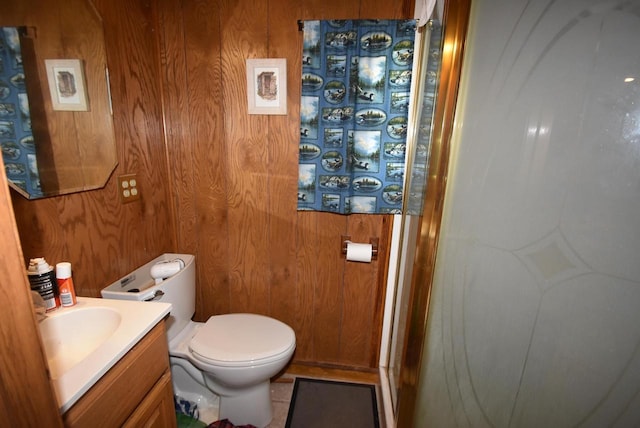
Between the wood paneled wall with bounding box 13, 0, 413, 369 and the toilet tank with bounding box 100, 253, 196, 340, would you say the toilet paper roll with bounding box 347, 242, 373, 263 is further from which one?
the toilet tank with bounding box 100, 253, 196, 340

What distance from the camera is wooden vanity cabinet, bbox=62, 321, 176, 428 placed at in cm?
64

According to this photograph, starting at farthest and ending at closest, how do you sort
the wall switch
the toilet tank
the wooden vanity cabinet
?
1. the wall switch
2. the toilet tank
3. the wooden vanity cabinet

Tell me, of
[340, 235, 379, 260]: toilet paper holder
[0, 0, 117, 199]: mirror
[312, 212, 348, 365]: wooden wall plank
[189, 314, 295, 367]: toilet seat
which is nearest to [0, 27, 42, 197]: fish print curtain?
[0, 0, 117, 199]: mirror

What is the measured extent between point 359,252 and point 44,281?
127 cm

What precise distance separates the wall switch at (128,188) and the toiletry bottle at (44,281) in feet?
1.58

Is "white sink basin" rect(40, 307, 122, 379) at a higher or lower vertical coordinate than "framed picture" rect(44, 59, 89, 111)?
lower

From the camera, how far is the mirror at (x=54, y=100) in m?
0.85

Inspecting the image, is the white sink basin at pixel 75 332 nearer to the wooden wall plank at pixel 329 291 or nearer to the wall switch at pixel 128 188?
the wall switch at pixel 128 188

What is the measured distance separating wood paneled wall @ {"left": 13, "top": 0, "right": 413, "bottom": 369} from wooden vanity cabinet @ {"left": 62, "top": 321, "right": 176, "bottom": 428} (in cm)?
54

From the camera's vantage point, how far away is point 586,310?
75 centimetres

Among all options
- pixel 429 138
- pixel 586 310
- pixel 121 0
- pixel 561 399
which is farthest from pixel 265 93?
pixel 561 399

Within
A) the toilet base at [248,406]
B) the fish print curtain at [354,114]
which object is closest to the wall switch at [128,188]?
the fish print curtain at [354,114]

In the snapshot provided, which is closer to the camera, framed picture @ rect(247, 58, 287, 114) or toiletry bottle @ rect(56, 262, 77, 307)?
toiletry bottle @ rect(56, 262, 77, 307)

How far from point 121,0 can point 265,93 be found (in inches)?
29.3
